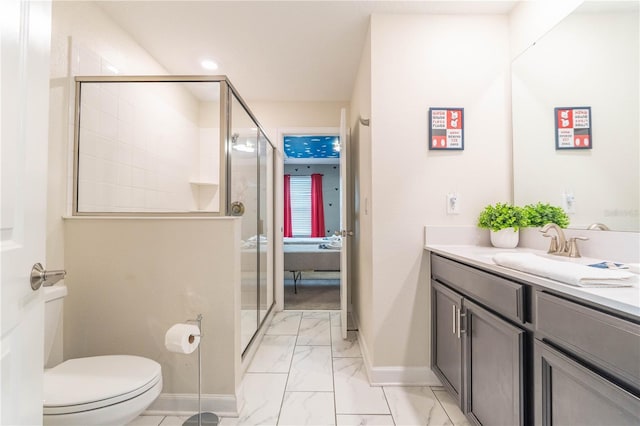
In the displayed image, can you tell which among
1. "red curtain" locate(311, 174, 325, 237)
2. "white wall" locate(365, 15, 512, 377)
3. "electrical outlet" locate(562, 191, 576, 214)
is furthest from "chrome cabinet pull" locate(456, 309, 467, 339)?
"red curtain" locate(311, 174, 325, 237)

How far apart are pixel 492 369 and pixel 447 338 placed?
0.44 m

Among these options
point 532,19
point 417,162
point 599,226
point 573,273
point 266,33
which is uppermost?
point 266,33

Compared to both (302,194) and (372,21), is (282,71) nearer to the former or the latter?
(372,21)

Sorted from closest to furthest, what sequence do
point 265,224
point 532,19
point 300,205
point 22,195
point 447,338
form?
point 22,195
point 447,338
point 532,19
point 265,224
point 300,205

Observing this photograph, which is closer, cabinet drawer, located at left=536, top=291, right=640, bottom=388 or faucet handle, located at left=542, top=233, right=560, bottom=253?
cabinet drawer, located at left=536, top=291, right=640, bottom=388

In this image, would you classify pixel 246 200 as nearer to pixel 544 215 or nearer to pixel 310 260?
pixel 544 215

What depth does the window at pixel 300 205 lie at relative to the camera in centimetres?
724

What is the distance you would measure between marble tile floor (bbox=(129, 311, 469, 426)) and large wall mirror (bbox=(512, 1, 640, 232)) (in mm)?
1283

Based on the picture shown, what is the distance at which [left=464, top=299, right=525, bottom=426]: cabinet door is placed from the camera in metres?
1.00

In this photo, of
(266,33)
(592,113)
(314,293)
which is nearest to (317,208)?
(314,293)

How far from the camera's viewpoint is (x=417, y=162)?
73.2 inches

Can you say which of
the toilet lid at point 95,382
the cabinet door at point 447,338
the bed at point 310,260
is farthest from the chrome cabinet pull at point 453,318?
the bed at point 310,260

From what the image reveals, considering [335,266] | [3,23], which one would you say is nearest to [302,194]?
[335,266]

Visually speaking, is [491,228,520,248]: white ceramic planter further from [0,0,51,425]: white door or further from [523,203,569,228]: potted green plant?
[0,0,51,425]: white door
